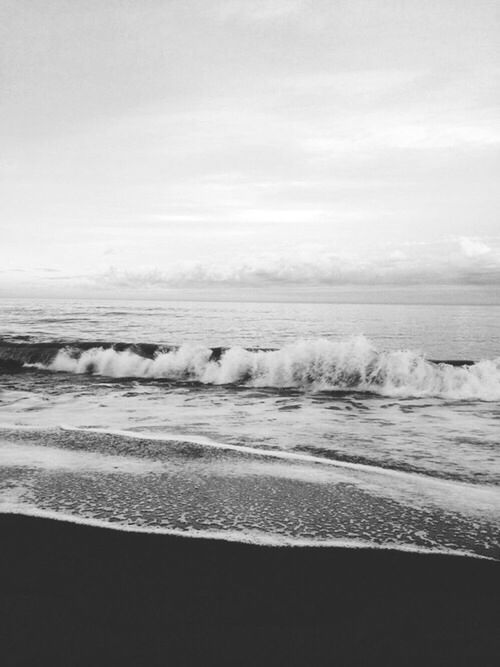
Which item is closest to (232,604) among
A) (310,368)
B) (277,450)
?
(277,450)

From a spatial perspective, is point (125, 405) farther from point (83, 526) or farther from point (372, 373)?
point (372, 373)

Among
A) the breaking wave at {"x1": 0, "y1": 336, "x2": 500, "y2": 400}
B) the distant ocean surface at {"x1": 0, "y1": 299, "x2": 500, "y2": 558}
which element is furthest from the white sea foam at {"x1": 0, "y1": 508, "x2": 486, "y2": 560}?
the breaking wave at {"x1": 0, "y1": 336, "x2": 500, "y2": 400}

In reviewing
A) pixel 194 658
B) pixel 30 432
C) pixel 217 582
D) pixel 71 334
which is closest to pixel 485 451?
pixel 217 582

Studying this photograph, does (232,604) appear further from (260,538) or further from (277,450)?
(277,450)

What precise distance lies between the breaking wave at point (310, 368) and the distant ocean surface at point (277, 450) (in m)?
0.06

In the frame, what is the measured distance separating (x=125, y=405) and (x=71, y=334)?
1999cm

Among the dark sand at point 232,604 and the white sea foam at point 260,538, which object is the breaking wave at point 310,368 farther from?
the dark sand at point 232,604

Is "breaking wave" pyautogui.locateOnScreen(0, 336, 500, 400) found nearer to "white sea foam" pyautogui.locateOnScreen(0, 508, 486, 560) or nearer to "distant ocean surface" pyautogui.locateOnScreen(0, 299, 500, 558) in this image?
"distant ocean surface" pyautogui.locateOnScreen(0, 299, 500, 558)

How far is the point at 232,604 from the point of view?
2.77 metres

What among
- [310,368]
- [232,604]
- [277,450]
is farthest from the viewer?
[310,368]

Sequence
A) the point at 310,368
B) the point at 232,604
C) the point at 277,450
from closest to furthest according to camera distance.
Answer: the point at 232,604, the point at 277,450, the point at 310,368

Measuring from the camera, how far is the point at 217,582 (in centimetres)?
301

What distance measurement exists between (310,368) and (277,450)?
367 inches

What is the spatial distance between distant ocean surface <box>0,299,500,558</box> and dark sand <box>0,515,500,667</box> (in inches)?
13.0
